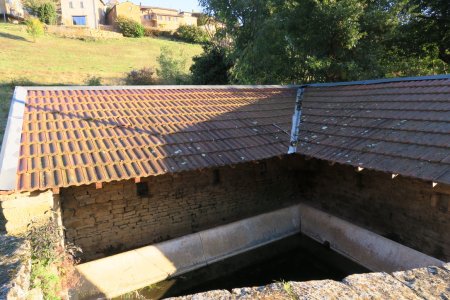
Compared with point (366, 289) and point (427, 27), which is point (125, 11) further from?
point (366, 289)

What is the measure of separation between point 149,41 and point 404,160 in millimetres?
48427

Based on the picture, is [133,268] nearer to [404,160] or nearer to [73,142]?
[73,142]

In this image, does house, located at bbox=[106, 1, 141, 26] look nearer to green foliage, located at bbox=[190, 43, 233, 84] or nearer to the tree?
green foliage, located at bbox=[190, 43, 233, 84]

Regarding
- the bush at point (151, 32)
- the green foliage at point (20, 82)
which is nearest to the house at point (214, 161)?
the green foliage at point (20, 82)

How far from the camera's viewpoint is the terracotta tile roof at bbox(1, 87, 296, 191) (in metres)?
5.41

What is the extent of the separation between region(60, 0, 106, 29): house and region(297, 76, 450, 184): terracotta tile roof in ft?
175

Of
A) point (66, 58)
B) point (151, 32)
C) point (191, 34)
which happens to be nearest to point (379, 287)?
point (66, 58)

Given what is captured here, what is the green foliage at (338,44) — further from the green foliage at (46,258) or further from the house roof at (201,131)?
the green foliage at (46,258)

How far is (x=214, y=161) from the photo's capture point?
20.9ft

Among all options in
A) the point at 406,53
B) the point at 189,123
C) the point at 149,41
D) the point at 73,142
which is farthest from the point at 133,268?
the point at 149,41

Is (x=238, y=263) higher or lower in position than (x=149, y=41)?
lower

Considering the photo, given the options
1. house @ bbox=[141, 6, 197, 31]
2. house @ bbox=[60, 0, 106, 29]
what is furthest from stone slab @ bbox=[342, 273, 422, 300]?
house @ bbox=[141, 6, 197, 31]

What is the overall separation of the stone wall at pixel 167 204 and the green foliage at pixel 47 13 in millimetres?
53552

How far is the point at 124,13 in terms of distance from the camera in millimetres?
53281
